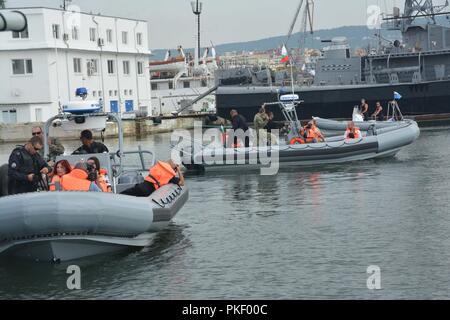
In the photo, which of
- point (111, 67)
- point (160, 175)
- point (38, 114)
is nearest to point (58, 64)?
point (38, 114)

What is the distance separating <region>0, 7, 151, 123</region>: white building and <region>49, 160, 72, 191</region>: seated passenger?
40.5m

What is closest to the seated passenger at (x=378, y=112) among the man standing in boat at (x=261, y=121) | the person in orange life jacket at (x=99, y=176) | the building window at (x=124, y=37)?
the man standing in boat at (x=261, y=121)

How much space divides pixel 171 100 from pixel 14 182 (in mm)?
68630

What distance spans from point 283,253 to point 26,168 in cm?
420

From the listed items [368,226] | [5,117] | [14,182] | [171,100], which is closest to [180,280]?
[14,182]

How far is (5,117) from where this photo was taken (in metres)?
53.3

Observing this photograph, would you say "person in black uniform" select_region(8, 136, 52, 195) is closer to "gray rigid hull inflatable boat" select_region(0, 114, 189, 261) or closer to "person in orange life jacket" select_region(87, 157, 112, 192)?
"person in orange life jacket" select_region(87, 157, 112, 192)

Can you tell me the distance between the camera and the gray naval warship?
176ft

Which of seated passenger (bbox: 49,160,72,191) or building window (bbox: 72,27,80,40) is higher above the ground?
building window (bbox: 72,27,80,40)

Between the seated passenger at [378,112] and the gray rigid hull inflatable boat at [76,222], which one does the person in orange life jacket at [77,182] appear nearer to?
the gray rigid hull inflatable boat at [76,222]

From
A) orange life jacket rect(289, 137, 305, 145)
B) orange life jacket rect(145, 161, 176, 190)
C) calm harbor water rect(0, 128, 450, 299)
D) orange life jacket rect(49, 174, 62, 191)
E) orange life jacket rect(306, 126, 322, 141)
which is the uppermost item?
orange life jacket rect(49, 174, 62, 191)

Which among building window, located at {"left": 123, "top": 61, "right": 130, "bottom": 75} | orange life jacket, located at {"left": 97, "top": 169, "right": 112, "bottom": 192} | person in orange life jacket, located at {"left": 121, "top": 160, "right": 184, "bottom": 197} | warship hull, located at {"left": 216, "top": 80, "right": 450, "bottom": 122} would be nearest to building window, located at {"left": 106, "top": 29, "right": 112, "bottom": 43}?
building window, located at {"left": 123, "top": 61, "right": 130, "bottom": 75}

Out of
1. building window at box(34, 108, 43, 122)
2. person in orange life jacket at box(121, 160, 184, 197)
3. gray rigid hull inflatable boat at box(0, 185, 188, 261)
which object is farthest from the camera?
building window at box(34, 108, 43, 122)

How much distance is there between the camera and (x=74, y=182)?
1305cm
